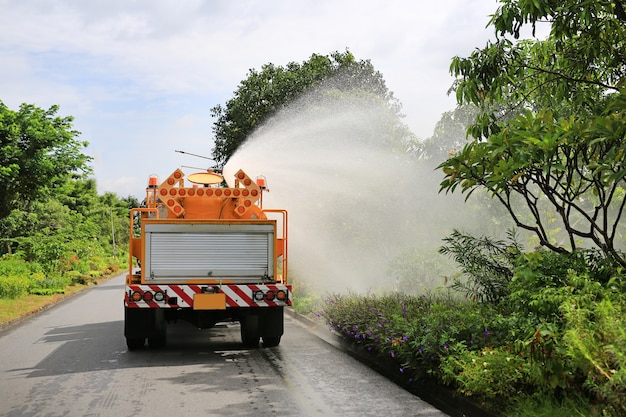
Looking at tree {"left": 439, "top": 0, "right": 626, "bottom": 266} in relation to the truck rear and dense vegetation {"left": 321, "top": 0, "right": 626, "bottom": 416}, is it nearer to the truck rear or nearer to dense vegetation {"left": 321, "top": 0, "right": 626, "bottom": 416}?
dense vegetation {"left": 321, "top": 0, "right": 626, "bottom": 416}

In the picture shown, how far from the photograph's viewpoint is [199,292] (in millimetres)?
10180

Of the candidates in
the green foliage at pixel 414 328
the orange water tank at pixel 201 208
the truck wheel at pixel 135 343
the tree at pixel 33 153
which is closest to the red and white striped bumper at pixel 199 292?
the truck wheel at pixel 135 343

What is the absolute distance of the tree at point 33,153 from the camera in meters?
24.9

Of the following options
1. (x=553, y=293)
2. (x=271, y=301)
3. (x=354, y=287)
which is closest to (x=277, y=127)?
(x=354, y=287)

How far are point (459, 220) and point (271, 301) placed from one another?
9523 mm

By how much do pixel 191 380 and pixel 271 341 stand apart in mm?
2925

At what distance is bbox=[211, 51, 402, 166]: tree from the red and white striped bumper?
15811 millimetres

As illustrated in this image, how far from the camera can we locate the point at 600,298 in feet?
20.7

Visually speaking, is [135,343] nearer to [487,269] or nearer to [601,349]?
[487,269]

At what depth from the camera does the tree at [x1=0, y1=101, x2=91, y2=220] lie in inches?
982

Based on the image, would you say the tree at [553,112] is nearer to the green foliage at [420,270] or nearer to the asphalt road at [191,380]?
the asphalt road at [191,380]

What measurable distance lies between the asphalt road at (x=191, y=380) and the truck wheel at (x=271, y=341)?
0.09 metres

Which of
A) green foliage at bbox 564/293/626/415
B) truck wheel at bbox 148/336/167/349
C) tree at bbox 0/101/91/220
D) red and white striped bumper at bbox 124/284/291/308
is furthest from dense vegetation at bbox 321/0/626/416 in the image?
tree at bbox 0/101/91/220

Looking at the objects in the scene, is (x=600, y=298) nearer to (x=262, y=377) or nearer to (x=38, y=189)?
(x=262, y=377)
